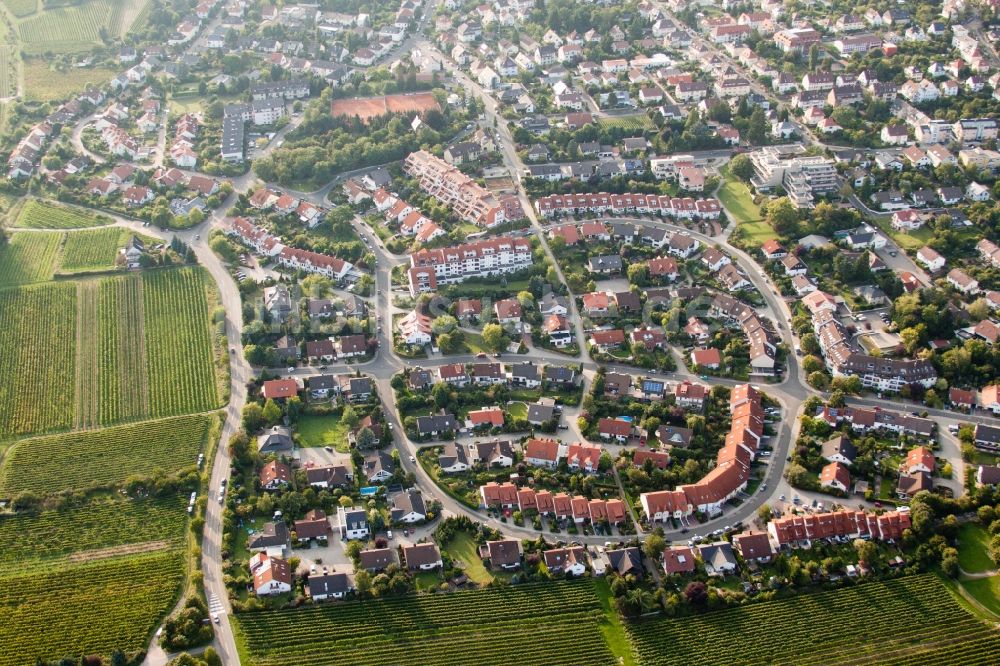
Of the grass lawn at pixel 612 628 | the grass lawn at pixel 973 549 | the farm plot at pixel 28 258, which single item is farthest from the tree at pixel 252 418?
the grass lawn at pixel 973 549

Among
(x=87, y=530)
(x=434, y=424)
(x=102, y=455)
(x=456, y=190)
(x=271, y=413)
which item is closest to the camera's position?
(x=87, y=530)

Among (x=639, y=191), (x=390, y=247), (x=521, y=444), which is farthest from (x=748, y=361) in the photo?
(x=390, y=247)

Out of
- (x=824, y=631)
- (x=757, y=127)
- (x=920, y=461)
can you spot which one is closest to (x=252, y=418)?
(x=824, y=631)

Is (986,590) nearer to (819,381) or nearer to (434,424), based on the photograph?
(819,381)

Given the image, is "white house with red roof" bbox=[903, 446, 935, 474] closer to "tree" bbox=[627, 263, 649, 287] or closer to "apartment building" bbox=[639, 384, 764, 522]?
"apartment building" bbox=[639, 384, 764, 522]

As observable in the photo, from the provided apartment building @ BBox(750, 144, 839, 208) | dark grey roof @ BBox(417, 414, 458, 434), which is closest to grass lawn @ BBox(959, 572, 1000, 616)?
dark grey roof @ BBox(417, 414, 458, 434)

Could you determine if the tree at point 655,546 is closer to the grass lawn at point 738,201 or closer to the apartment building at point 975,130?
the grass lawn at point 738,201
